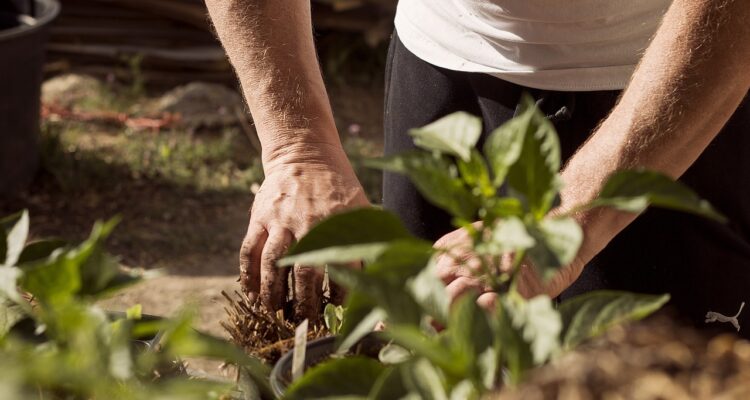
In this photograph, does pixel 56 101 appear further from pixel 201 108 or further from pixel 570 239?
pixel 570 239

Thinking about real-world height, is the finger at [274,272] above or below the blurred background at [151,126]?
above

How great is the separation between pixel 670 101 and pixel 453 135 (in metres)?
0.66

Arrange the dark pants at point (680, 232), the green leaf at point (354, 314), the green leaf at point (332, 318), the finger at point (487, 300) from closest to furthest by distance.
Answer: the green leaf at point (354, 314)
the finger at point (487, 300)
the green leaf at point (332, 318)
the dark pants at point (680, 232)

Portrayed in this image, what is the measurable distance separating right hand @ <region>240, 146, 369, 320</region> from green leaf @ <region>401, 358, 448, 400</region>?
59 cm

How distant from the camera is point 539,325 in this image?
0.67 meters

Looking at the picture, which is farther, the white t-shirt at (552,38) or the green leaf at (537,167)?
the white t-shirt at (552,38)

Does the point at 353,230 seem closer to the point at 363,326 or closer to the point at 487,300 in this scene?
the point at 363,326

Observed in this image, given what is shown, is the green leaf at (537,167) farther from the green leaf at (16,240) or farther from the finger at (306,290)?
the finger at (306,290)

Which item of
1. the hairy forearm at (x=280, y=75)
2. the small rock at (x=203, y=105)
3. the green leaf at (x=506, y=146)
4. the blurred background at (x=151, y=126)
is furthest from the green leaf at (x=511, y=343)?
the small rock at (x=203, y=105)

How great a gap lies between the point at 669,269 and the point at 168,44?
446 centimetres

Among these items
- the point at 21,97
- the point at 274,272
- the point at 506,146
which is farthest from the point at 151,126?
the point at 506,146

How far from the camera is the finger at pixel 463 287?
1.15 m

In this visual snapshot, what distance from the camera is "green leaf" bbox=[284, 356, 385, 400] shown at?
78cm

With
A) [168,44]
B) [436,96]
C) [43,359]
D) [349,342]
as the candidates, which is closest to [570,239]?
[349,342]
